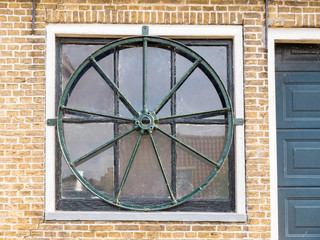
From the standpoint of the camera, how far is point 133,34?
4.20 m

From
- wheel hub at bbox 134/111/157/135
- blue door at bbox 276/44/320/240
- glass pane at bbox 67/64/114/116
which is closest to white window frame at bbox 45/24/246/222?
glass pane at bbox 67/64/114/116

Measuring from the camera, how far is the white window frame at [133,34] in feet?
13.4

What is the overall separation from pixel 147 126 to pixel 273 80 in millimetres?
1424

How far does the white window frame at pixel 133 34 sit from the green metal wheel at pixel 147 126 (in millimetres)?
99

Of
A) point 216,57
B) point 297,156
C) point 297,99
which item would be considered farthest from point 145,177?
point 297,99

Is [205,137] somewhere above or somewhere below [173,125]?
below

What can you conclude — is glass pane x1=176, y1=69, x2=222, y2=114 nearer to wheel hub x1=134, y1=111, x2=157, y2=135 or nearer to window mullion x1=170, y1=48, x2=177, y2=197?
window mullion x1=170, y1=48, x2=177, y2=197

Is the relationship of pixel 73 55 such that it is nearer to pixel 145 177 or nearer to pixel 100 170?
pixel 100 170

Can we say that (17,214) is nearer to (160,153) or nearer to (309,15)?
(160,153)

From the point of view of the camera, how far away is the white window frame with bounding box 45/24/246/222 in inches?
161

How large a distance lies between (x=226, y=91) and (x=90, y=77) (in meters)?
1.46

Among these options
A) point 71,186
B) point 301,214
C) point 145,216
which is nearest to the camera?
point 145,216

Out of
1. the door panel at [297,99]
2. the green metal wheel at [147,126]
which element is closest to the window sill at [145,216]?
the green metal wheel at [147,126]

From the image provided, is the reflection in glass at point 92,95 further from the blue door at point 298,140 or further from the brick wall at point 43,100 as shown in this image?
the blue door at point 298,140
